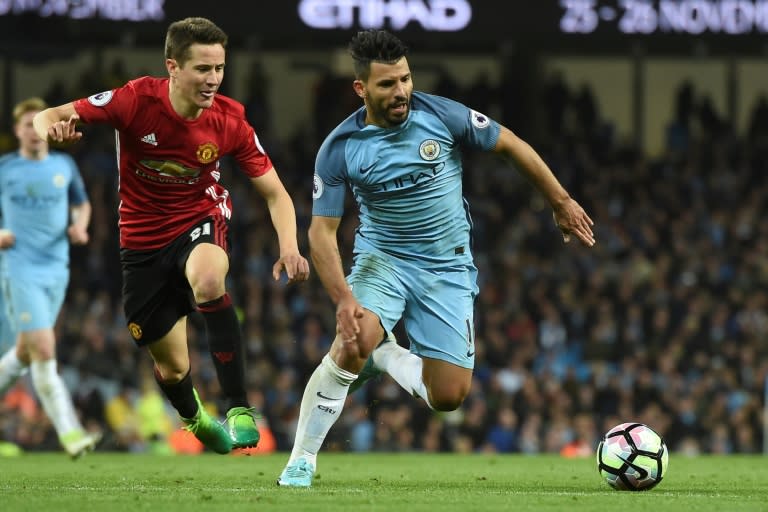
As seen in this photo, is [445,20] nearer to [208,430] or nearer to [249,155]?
[249,155]

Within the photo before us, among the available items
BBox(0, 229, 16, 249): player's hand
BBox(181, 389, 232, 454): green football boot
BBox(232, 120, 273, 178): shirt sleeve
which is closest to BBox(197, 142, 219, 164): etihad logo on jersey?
BBox(232, 120, 273, 178): shirt sleeve

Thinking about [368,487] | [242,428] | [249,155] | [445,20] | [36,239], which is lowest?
[368,487]

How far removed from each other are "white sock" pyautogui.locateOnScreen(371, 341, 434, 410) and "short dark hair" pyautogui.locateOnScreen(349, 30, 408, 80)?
1.71 m

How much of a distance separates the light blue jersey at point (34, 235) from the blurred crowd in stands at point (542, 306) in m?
5.37

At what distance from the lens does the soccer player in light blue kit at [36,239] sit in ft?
34.1

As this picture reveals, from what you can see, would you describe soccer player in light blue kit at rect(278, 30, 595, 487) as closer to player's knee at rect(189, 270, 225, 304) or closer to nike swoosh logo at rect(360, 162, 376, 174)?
nike swoosh logo at rect(360, 162, 376, 174)

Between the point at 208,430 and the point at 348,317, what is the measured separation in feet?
5.03

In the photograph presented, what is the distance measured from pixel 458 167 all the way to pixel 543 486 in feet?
6.02

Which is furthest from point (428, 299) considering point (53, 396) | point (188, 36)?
point (53, 396)

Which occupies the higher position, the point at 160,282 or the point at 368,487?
the point at 160,282

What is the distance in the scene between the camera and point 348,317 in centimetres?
677

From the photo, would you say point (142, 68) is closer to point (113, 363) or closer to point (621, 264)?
point (113, 363)

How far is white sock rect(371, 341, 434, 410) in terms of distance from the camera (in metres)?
7.86

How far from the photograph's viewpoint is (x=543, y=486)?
7.81m
